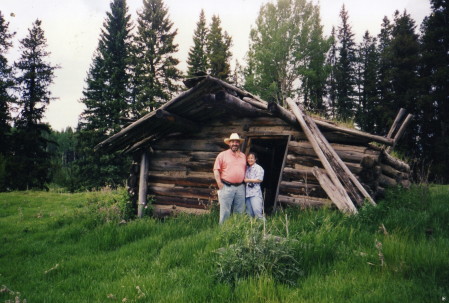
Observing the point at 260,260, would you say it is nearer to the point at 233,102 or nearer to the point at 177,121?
the point at 233,102

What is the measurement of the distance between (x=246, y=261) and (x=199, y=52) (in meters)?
30.1

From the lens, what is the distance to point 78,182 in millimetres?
22250

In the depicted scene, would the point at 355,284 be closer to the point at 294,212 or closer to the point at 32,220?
the point at 294,212

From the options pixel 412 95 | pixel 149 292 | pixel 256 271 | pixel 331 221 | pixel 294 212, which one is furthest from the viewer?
pixel 412 95

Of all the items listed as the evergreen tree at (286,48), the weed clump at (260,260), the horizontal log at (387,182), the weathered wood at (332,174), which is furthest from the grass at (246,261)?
the evergreen tree at (286,48)

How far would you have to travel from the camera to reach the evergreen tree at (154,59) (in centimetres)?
2373

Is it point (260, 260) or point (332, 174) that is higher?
point (332, 174)

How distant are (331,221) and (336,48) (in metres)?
42.0

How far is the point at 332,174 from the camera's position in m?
5.48

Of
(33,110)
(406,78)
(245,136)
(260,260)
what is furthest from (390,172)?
(33,110)

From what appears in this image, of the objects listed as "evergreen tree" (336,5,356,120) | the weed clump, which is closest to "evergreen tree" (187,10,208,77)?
"evergreen tree" (336,5,356,120)

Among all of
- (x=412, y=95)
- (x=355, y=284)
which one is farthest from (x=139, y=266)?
(x=412, y=95)

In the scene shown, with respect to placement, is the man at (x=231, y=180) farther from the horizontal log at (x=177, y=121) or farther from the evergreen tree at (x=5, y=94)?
the evergreen tree at (x=5, y=94)

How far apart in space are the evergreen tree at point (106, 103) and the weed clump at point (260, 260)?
1862 cm
